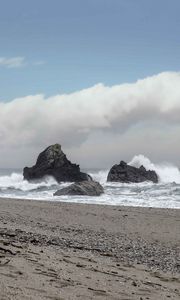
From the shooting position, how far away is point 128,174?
59312mm

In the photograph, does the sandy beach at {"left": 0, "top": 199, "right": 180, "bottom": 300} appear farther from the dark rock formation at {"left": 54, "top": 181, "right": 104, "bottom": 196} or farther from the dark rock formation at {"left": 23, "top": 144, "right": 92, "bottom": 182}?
the dark rock formation at {"left": 23, "top": 144, "right": 92, "bottom": 182}

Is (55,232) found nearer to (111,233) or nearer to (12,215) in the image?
(111,233)

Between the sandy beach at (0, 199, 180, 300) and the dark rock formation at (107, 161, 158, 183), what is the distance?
41253 millimetres

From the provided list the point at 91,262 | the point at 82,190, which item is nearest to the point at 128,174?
the point at 82,190

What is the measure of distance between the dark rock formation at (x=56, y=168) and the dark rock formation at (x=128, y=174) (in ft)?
13.1

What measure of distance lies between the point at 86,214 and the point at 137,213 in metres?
2.72

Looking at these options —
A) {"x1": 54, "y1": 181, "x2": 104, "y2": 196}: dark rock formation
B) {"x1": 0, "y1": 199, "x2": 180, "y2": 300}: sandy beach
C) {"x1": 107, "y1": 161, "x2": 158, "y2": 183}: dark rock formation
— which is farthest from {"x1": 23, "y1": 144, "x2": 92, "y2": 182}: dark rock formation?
{"x1": 0, "y1": 199, "x2": 180, "y2": 300}: sandy beach

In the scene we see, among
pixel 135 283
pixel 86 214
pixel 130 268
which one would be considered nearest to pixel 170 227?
pixel 86 214

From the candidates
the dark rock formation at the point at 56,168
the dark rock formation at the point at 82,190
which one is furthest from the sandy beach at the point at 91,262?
the dark rock formation at the point at 56,168

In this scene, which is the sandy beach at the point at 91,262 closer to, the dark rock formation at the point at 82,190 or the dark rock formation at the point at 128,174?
the dark rock formation at the point at 82,190

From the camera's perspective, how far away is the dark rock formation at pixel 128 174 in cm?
5914

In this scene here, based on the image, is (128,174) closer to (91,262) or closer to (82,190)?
(82,190)

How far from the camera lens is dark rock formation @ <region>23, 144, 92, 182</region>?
60.8 m

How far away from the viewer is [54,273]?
312 inches
